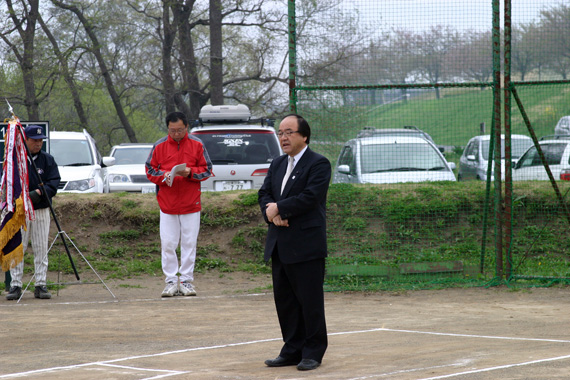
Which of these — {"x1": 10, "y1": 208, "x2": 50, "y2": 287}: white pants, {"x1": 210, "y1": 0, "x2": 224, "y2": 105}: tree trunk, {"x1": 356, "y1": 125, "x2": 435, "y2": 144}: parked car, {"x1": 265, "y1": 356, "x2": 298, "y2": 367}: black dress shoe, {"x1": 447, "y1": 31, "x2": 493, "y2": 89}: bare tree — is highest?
{"x1": 210, "y1": 0, "x2": 224, "y2": 105}: tree trunk

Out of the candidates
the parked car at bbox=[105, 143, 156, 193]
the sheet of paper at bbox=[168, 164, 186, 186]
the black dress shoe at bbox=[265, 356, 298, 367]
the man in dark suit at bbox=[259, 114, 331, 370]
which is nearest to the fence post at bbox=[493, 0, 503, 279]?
the sheet of paper at bbox=[168, 164, 186, 186]

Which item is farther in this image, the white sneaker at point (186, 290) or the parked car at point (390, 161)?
the parked car at point (390, 161)

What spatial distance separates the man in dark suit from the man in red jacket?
4.09 m

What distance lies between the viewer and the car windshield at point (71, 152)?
53.8 ft

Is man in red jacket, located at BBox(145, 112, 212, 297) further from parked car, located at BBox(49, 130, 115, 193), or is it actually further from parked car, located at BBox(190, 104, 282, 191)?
parked car, located at BBox(49, 130, 115, 193)

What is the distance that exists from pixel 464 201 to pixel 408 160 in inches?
80.2

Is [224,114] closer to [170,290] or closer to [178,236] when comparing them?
[178,236]

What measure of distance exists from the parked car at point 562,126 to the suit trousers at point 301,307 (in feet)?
19.8

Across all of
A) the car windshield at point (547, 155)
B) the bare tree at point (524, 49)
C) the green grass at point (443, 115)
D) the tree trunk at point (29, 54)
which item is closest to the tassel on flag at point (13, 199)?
the green grass at point (443, 115)

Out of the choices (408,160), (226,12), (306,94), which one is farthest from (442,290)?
(226,12)

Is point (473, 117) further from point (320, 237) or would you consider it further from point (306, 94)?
point (320, 237)

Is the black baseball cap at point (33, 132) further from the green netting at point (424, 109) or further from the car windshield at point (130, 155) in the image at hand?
the car windshield at point (130, 155)

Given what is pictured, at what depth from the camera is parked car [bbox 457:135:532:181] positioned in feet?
35.8

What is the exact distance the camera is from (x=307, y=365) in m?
5.88
